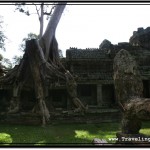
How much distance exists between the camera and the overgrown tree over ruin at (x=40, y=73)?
14141mm

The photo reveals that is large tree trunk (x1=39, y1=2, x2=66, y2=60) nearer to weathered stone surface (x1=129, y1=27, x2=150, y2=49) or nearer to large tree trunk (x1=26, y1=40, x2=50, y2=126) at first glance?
large tree trunk (x1=26, y1=40, x2=50, y2=126)

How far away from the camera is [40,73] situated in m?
14.4

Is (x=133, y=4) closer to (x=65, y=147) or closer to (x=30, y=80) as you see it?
(x=65, y=147)

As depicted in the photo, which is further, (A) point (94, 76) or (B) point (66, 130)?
(A) point (94, 76)

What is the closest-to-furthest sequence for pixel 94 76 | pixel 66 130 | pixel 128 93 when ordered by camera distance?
1. pixel 128 93
2. pixel 66 130
3. pixel 94 76

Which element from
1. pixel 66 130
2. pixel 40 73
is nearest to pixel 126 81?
pixel 66 130

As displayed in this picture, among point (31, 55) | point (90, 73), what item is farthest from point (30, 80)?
point (90, 73)

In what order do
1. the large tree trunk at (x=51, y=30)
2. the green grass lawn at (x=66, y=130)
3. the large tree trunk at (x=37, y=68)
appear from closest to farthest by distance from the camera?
1. the green grass lawn at (x=66, y=130)
2. the large tree trunk at (x=37, y=68)
3. the large tree trunk at (x=51, y=30)

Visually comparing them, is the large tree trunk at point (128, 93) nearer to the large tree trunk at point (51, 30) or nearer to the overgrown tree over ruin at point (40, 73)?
the overgrown tree over ruin at point (40, 73)

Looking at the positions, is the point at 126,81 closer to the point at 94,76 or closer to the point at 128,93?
the point at 128,93

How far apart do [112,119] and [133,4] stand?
877 centimetres

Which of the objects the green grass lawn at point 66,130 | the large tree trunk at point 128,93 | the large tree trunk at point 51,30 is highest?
the large tree trunk at point 51,30

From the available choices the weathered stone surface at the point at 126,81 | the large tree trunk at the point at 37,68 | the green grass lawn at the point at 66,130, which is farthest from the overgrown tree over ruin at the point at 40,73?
the weathered stone surface at the point at 126,81

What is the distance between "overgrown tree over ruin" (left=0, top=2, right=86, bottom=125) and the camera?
14141 millimetres
